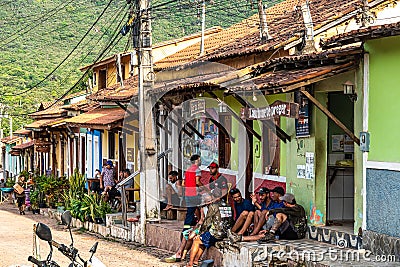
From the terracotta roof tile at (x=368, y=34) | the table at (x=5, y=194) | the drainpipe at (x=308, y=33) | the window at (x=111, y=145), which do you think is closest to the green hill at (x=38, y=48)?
the table at (x=5, y=194)

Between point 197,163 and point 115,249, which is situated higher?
point 197,163

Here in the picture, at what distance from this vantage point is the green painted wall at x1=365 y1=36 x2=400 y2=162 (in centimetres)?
1073

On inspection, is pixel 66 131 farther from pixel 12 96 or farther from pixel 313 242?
pixel 12 96

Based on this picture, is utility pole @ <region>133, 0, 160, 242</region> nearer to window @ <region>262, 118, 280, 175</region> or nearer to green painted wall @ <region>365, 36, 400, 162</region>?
window @ <region>262, 118, 280, 175</region>

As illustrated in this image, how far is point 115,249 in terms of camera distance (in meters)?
17.0

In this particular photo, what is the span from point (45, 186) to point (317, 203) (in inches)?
634

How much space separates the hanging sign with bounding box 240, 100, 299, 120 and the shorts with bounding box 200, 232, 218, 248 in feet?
7.62

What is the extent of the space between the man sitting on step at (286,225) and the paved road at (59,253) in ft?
7.86

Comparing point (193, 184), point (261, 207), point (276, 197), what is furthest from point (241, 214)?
point (193, 184)

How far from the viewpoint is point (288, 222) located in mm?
12938

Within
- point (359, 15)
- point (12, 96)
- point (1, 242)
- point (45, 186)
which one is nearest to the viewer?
point (359, 15)

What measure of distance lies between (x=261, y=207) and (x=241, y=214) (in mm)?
413

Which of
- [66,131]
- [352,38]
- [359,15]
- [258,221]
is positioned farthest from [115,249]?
[66,131]

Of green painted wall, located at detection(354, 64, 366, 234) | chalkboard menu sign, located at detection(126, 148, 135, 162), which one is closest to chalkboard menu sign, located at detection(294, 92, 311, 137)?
green painted wall, located at detection(354, 64, 366, 234)
